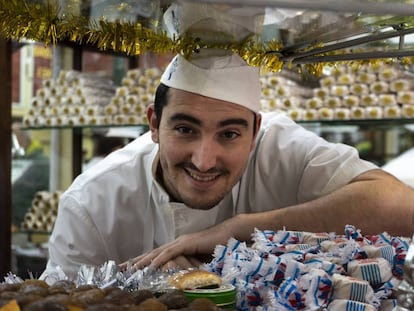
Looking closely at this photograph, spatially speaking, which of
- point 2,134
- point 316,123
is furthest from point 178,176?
point 316,123

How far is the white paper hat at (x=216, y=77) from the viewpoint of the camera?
1293 mm

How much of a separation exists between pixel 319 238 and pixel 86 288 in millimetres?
444

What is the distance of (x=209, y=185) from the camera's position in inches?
55.7

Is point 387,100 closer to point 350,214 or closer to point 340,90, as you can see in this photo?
point 340,90

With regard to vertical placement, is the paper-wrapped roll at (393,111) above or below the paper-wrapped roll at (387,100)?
below

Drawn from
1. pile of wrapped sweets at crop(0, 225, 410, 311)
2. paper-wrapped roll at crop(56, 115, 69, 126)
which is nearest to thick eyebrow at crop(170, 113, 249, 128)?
pile of wrapped sweets at crop(0, 225, 410, 311)

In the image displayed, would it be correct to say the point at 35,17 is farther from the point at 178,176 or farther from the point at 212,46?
the point at 178,176

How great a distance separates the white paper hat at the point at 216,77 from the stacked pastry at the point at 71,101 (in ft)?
4.86

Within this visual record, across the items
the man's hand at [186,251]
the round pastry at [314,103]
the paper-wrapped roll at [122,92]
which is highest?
the paper-wrapped roll at [122,92]

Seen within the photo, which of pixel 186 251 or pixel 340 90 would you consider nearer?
pixel 186 251

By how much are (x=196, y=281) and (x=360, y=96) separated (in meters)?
1.72

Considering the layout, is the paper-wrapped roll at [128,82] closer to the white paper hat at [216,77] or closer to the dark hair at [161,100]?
the dark hair at [161,100]

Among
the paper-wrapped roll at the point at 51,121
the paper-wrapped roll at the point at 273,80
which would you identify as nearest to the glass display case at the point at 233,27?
the paper-wrapped roll at the point at 273,80

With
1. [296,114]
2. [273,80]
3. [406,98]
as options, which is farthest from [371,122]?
[273,80]
